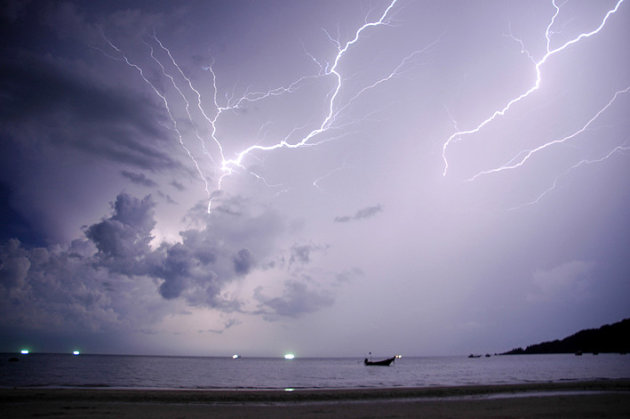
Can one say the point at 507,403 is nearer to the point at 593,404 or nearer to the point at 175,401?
the point at 593,404

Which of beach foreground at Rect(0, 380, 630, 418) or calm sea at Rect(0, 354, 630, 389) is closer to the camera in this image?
beach foreground at Rect(0, 380, 630, 418)

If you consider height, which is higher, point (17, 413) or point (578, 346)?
point (17, 413)

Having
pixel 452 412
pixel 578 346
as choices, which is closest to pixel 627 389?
pixel 452 412

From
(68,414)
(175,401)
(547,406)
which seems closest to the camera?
(68,414)

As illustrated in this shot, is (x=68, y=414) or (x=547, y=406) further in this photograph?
(x=547, y=406)

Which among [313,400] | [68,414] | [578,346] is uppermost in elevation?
[68,414]

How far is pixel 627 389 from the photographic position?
19562 mm

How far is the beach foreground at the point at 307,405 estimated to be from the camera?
39.7 feet

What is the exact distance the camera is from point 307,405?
14.8 m

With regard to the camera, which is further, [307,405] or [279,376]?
[279,376]

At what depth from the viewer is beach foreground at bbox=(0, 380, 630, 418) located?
12102 millimetres

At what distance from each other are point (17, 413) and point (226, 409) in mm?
7372

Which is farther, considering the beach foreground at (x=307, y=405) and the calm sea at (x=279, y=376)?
the calm sea at (x=279, y=376)

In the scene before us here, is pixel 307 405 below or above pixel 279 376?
above
